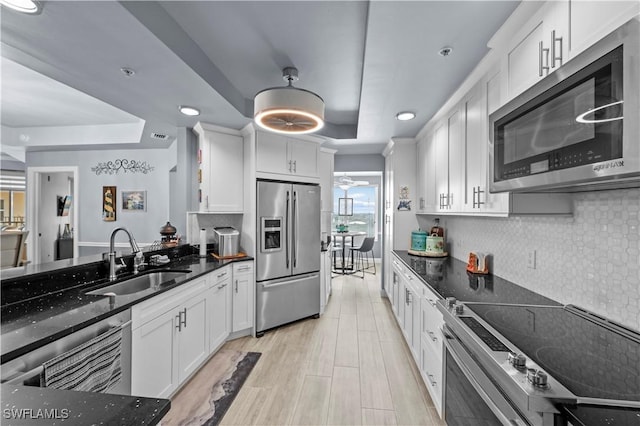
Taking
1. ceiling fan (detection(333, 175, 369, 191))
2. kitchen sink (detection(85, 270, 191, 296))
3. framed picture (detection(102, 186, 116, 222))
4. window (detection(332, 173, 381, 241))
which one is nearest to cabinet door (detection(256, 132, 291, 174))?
kitchen sink (detection(85, 270, 191, 296))

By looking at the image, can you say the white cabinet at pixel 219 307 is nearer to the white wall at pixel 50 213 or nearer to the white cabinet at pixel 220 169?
the white cabinet at pixel 220 169

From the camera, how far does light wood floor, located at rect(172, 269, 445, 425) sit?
6.57 ft

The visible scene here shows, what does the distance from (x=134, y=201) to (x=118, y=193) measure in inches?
13.2

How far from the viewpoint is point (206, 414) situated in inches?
78.7

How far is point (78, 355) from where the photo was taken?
4.35 ft

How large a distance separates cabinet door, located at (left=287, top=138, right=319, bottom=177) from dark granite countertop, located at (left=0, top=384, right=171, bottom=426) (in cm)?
312

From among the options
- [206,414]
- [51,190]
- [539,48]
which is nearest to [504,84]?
[539,48]

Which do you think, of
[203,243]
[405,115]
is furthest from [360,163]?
[203,243]

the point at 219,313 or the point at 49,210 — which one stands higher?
the point at 49,210

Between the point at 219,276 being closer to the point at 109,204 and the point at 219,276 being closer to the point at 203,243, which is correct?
the point at 203,243

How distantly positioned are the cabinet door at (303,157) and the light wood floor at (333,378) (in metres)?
1.97

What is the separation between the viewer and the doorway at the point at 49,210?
202 inches

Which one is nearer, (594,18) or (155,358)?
(594,18)

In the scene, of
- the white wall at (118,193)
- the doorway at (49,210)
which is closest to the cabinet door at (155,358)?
the white wall at (118,193)
